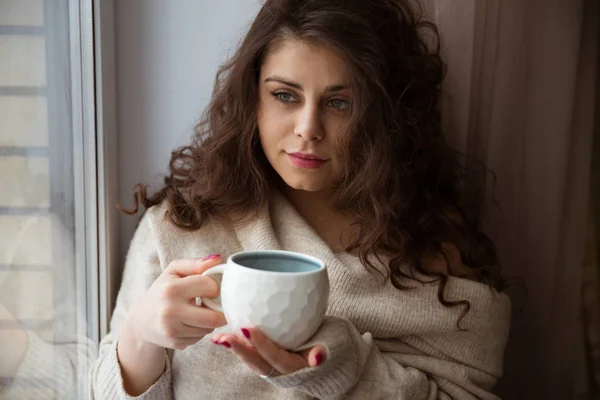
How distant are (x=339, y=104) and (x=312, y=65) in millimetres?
85

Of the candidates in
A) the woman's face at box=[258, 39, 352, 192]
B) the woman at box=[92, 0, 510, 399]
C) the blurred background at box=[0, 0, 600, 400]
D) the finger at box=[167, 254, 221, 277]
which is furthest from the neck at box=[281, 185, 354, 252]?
the finger at box=[167, 254, 221, 277]

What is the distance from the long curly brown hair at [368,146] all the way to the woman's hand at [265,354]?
0.35 metres

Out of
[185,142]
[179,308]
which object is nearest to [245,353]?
[179,308]

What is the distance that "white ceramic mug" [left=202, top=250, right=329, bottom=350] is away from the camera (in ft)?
2.25

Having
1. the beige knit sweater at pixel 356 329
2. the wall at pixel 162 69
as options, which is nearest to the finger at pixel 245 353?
the beige knit sweater at pixel 356 329

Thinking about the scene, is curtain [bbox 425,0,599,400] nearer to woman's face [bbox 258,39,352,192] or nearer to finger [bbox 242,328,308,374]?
woman's face [bbox 258,39,352,192]

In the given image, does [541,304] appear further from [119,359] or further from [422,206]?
[119,359]

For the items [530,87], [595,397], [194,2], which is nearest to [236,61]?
[194,2]

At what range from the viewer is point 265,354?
0.72 metres

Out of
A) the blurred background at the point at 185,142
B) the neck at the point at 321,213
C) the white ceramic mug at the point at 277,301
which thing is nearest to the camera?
the white ceramic mug at the point at 277,301

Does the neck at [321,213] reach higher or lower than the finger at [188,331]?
higher

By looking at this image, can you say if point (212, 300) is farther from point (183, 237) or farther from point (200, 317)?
point (183, 237)

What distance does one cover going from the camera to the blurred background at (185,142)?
915 mm

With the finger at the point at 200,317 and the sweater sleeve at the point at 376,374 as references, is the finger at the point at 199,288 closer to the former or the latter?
the finger at the point at 200,317
